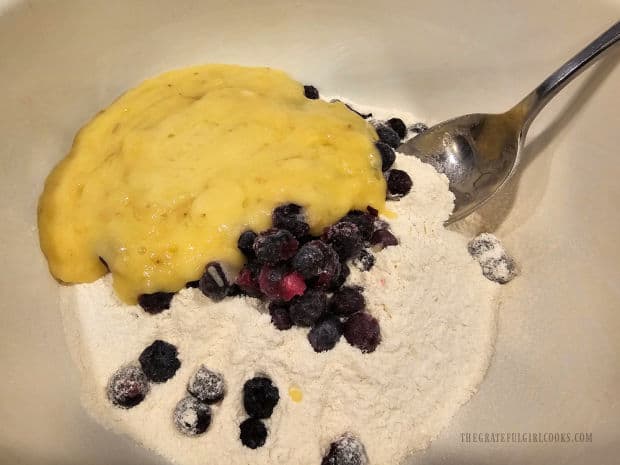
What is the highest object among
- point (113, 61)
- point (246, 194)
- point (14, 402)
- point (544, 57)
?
point (113, 61)

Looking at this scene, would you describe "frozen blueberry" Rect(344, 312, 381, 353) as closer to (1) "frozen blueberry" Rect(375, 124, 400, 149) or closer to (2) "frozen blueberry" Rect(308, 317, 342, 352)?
(2) "frozen blueberry" Rect(308, 317, 342, 352)

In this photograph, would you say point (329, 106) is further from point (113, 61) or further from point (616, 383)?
point (616, 383)

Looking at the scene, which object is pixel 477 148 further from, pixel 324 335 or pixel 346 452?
pixel 346 452

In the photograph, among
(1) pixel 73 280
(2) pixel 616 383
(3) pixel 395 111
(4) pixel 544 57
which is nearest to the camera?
(2) pixel 616 383

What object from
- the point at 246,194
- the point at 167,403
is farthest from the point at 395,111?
the point at 167,403

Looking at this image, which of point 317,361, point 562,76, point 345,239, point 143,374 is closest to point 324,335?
point 317,361

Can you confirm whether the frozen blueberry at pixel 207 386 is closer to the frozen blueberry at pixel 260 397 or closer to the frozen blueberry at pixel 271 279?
the frozen blueberry at pixel 260 397

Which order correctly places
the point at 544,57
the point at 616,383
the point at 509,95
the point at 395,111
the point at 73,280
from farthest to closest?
the point at 395,111, the point at 509,95, the point at 544,57, the point at 73,280, the point at 616,383
